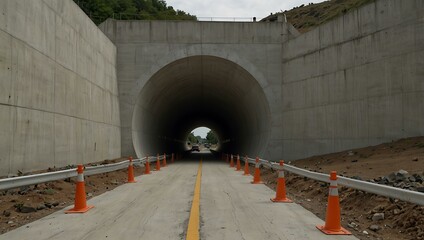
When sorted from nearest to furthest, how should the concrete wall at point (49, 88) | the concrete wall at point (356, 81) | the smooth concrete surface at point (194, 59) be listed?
the concrete wall at point (49, 88) < the concrete wall at point (356, 81) < the smooth concrete surface at point (194, 59)

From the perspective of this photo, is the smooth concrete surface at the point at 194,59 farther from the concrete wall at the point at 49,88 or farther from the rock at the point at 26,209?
the rock at the point at 26,209

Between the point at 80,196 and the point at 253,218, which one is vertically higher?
the point at 80,196

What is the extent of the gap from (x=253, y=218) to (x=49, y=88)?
9585 millimetres

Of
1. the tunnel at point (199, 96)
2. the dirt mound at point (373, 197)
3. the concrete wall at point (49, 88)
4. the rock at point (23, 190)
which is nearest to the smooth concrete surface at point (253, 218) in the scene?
the dirt mound at point (373, 197)

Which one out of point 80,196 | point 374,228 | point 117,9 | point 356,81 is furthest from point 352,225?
point 117,9

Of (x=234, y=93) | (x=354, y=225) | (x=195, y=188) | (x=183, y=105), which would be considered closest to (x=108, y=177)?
(x=195, y=188)

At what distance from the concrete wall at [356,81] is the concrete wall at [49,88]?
11306 millimetres

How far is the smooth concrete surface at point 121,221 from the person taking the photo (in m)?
6.56

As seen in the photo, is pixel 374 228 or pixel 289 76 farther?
pixel 289 76

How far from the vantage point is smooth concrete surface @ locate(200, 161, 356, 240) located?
257 inches

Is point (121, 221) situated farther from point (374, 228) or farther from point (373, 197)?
point (373, 197)

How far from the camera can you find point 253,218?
8.00m

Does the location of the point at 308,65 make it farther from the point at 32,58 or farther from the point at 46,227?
the point at 46,227

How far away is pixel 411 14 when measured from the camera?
16.7 meters
